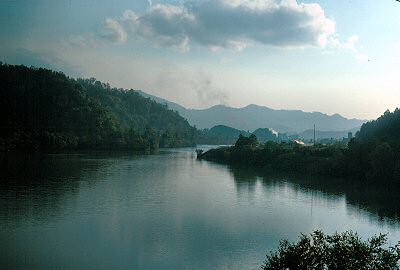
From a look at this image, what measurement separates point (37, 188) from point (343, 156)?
1217 inches

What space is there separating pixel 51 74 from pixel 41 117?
16.5 meters

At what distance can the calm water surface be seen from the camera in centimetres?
1620

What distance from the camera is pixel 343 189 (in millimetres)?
35438

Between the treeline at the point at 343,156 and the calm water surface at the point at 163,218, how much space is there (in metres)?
3.92

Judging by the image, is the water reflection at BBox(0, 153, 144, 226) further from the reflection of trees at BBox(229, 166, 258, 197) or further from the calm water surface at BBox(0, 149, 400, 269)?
the reflection of trees at BBox(229, 166, 258, 197)

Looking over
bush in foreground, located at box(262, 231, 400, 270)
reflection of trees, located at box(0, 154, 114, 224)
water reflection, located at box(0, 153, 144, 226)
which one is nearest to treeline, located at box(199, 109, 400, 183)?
water reflection, located at box(0, 153, 144, 226)

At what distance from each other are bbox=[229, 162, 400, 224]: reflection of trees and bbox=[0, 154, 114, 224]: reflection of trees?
1492cm

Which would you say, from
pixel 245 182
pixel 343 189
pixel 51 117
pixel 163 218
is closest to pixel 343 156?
pixel 343 189

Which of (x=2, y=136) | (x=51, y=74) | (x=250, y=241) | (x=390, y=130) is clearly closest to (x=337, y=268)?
(x=250, y=241)

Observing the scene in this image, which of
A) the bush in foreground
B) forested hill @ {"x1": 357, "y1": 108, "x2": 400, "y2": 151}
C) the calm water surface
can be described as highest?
forested hill @ {"x1": 357, "y1": 108, "x2": 400, "y2": 151}

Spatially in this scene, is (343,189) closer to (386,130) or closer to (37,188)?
(386,130)

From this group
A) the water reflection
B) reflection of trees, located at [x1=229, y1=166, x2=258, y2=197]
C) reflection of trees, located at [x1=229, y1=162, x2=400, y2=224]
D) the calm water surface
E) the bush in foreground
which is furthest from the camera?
reflection of trees, located at [x1=229, y1=166, x2=258, y2=197]

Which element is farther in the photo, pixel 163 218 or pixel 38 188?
pixel 38 188

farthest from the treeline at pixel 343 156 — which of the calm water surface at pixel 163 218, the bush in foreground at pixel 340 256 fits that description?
the bush in foreground at pixel 340 256
